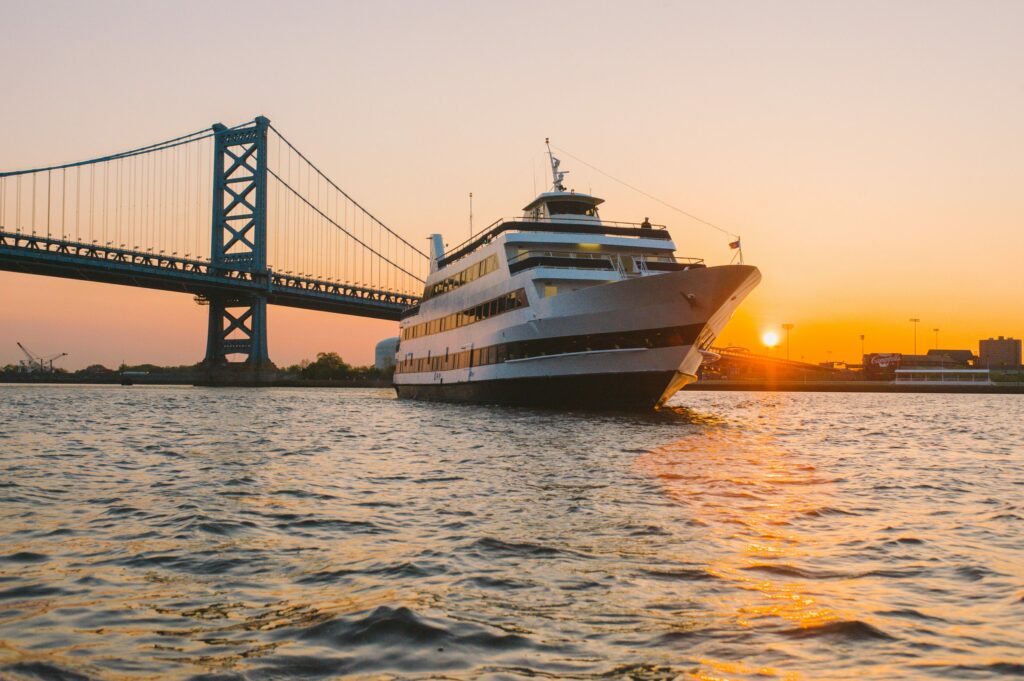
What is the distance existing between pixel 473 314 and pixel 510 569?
3488cm

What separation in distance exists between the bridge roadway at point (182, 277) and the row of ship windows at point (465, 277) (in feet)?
141

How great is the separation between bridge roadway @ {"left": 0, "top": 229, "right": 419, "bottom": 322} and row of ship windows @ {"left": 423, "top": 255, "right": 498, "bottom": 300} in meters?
42.9

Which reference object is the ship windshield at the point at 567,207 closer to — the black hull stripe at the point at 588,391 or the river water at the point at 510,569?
the black hull stripe at the point at 588,391

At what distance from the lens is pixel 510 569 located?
7586 mm

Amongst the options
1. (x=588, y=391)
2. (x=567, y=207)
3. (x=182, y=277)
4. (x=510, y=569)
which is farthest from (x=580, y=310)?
(x=182, y=277)

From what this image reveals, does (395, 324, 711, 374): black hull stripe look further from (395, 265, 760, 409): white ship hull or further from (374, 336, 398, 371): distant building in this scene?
(374, 336, 398, 371): distant building

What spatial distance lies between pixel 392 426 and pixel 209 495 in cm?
1766

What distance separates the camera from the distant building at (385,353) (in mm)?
175375

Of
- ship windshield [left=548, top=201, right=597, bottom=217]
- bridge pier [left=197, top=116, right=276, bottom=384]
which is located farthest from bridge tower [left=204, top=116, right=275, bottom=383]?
ship windshield [left=548, top=201, right=597, bottom=217]

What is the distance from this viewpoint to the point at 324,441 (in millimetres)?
23266

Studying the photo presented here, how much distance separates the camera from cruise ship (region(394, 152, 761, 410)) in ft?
100

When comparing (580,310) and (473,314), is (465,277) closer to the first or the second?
(473,314)

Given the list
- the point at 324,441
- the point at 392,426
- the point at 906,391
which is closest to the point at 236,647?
the point at 324,441

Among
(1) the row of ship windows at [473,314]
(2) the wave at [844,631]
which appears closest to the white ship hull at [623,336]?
(1) the row of ship windows at [473,314]
